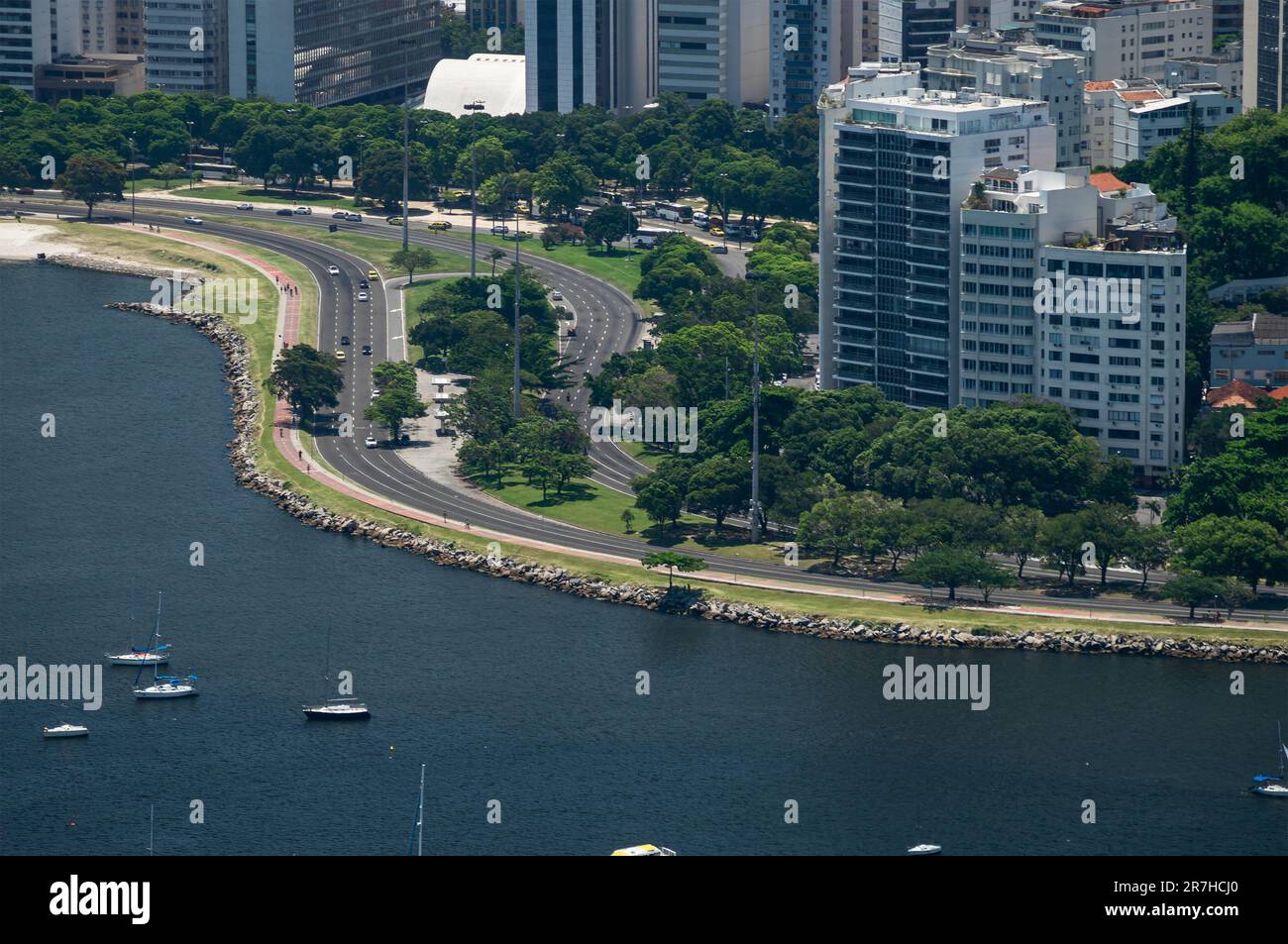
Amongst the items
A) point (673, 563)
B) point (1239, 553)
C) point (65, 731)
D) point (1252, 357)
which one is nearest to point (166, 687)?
point (65, 731)

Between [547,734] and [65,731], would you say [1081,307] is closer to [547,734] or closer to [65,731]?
[547,734]

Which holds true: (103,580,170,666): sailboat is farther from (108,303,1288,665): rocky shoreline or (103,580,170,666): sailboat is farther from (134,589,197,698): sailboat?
(108,303,1288,665): rocky shoreline

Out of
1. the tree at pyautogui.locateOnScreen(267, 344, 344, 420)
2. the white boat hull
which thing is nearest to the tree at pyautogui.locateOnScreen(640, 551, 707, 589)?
the white boat hull

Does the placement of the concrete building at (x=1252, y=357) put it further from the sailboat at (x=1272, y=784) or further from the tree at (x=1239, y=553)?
the sailboat at (x=1272, y=784)
